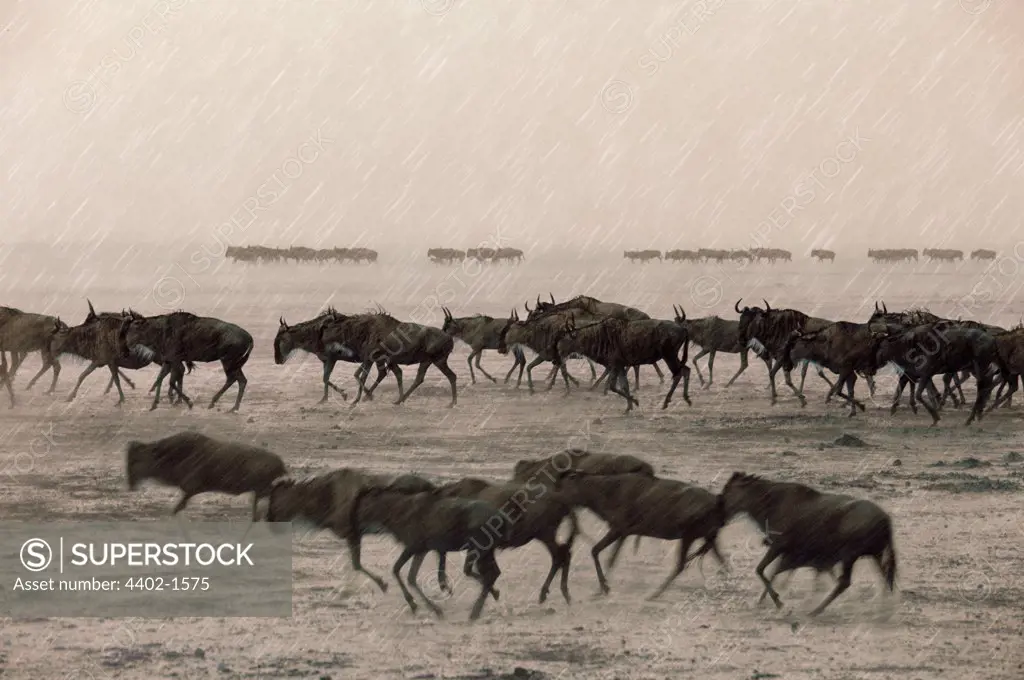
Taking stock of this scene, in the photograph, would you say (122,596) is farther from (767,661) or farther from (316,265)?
(316,265)

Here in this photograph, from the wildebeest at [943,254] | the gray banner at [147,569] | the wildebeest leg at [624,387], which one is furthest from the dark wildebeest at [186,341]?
the wildebeest at [943,254]

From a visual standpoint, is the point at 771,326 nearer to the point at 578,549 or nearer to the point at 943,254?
the point at 578,549

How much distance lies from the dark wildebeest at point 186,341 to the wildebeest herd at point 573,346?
0.01 metres

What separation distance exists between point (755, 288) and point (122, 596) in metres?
38.1

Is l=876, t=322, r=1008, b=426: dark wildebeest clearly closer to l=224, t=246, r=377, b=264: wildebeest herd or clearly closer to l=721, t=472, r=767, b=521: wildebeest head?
l=721, t=472, r=767, b=521: wildebeest head

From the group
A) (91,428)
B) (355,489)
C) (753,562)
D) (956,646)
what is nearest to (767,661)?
(956,646)

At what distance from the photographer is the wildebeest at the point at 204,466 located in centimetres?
898

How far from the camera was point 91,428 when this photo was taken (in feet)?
46.5

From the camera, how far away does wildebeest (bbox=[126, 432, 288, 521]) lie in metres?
8.98

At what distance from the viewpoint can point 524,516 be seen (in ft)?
24.6

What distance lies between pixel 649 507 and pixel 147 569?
3.13m

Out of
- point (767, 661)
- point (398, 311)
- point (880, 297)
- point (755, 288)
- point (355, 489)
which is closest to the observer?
point (767, 661)

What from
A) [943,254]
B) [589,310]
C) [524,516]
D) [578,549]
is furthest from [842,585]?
[943,254]

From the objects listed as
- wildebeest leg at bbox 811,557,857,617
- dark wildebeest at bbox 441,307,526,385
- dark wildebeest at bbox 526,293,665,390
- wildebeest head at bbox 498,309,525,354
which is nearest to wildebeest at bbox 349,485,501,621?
wildebeest leg at bbox 811,557,857,617
